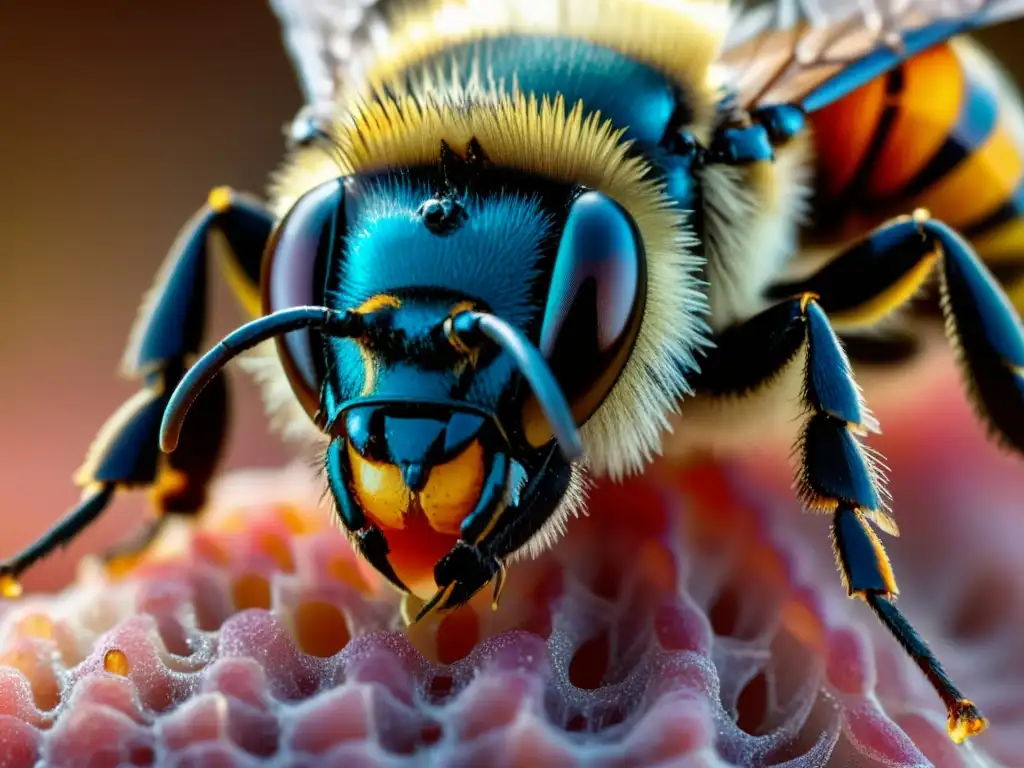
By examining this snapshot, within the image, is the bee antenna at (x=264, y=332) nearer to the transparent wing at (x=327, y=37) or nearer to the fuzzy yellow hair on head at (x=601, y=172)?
the fuzzy yellow hair on head at (x=601, y=172)

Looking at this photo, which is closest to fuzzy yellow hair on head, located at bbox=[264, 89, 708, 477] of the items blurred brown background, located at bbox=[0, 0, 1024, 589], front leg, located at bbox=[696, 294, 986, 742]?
front leg, located at bbox=[696, 294, 986, 742]

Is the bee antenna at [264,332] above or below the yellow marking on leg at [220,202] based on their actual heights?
below

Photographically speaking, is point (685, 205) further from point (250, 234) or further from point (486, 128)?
point (250, 234)

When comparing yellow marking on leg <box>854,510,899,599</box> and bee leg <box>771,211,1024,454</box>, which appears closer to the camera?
yellow marking on leg <box>854,510,899,599</box>

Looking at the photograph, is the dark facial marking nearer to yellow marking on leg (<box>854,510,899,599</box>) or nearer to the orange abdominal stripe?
the orange abdominal stripe

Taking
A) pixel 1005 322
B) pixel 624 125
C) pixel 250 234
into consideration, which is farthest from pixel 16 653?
pixel 1005 322

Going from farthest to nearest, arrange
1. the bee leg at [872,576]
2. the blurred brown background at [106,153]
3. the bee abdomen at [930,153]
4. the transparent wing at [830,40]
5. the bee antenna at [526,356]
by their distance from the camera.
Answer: the blurred brown background at [106,153], the bee abdomen at [930,153], the transparent wing at [830,40], the bee leg at [872,576], the bee antenna at [526,356]

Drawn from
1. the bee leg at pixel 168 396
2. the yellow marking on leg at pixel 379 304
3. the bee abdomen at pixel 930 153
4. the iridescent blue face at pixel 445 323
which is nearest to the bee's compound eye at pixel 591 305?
the iridescent blue face at pixel 445 323

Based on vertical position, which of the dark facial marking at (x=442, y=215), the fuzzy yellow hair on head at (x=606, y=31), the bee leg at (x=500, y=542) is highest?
the fuzzy yellow hair on head at (x=606, y=31)
